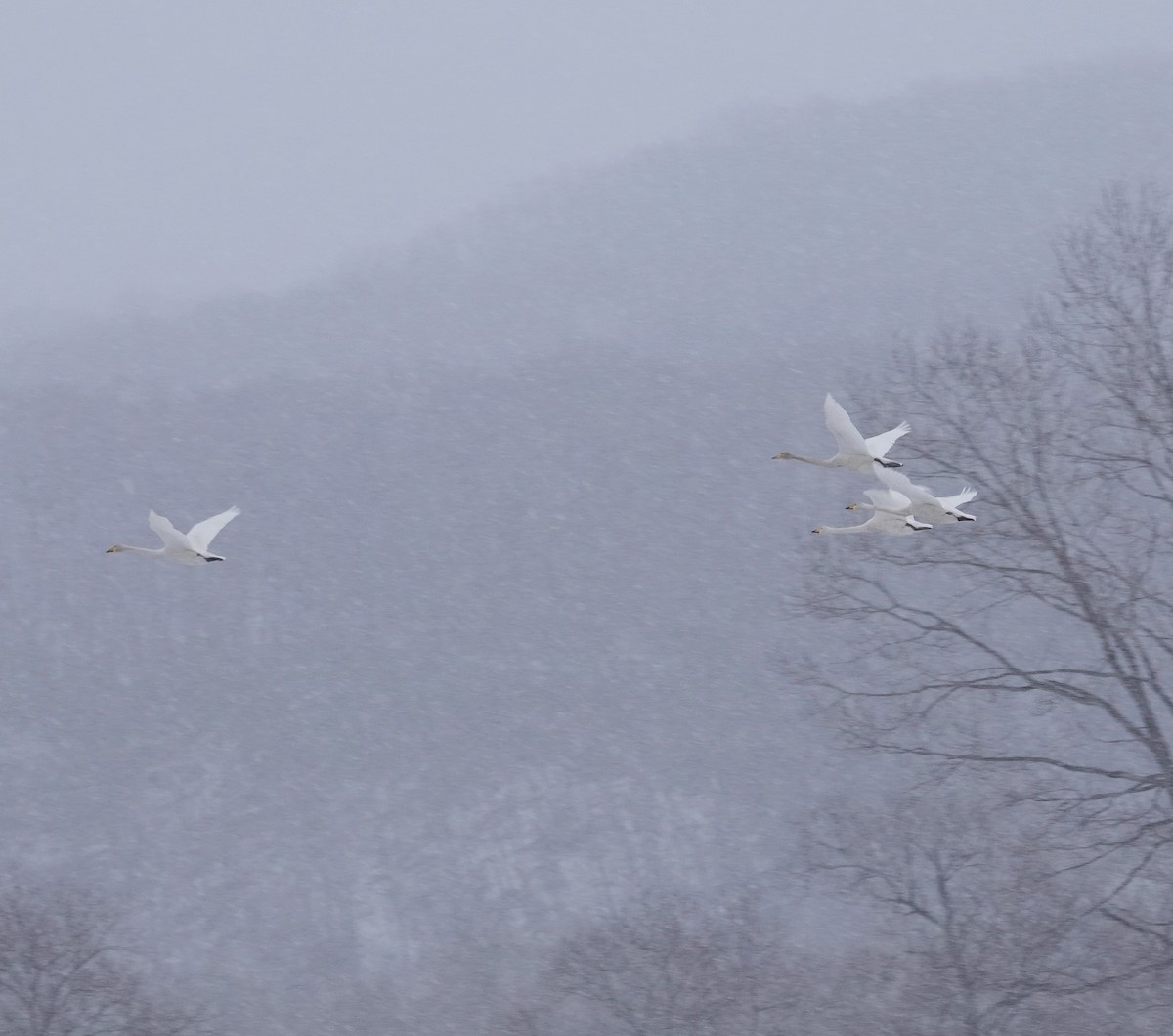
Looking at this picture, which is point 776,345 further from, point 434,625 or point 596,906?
point 596,906

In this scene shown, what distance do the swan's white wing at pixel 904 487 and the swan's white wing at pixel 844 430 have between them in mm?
199

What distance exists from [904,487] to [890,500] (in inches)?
9.2

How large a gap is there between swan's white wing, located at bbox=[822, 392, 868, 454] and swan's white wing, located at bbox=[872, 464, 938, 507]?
20 cm

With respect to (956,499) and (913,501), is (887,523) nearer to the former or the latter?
(956,499)

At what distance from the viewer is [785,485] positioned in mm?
150500

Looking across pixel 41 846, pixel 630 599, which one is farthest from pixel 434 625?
pixel 41 846

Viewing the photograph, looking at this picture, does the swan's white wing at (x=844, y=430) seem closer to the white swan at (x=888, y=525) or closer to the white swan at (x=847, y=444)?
the white swan at (x=847, y=444)

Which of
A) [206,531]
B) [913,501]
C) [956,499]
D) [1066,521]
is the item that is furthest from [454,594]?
[913,501]

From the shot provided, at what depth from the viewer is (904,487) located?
12930 millimetres

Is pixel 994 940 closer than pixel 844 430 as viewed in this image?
No

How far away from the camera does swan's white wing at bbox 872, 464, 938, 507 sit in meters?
12.6

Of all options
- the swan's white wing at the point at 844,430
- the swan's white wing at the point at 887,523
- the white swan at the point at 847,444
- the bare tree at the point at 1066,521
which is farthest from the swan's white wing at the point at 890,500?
the bare tree at the point at 1066,521

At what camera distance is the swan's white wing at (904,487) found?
41.4ft

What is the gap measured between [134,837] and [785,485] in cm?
6970
